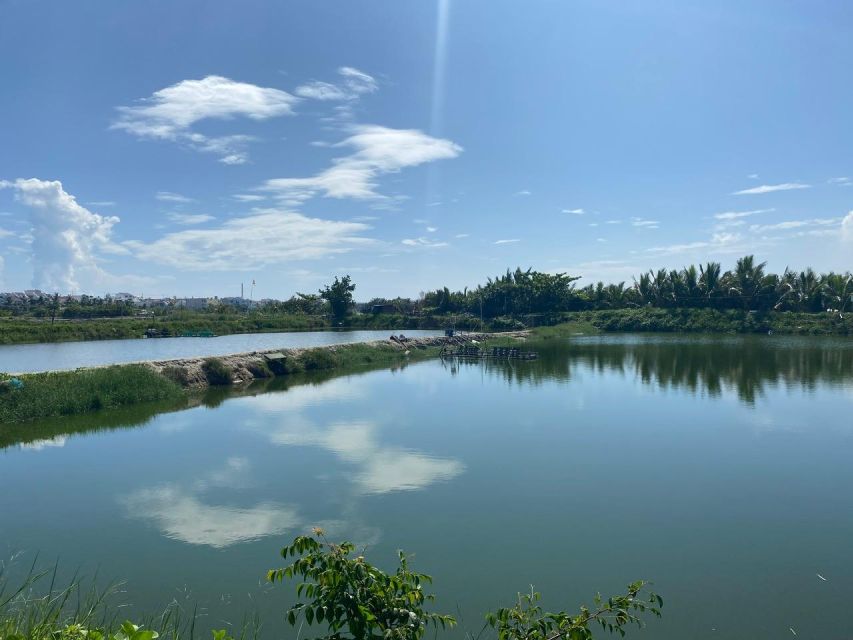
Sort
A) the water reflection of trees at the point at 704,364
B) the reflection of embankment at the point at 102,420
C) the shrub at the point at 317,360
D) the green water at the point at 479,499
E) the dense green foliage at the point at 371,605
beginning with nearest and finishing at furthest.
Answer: the dense green foliage at the point at 371,605, the green water at the point at 479,499, the reflection of embankment at the point at 102,420, the water reflection of trees at the point at 704,364, the shrub at the point at 317,360

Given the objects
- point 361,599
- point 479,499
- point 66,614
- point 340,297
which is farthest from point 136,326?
point 361,599

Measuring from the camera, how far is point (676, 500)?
35.8 feet

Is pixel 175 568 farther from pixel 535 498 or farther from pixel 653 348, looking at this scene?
pixel 653 348

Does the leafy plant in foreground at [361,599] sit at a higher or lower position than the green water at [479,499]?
higher

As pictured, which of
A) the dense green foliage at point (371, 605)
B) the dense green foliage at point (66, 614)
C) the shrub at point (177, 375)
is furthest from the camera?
the shrub at point (177, 375)

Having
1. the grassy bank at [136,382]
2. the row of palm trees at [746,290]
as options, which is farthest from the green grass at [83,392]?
the row of palm trees at [746,290]

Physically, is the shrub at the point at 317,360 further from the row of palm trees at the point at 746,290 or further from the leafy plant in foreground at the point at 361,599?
the row of palm trees at the point at 746,290

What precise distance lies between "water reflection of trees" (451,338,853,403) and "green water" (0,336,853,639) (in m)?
4.68

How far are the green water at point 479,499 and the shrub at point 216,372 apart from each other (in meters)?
5.23

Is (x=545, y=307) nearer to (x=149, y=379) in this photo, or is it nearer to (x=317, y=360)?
(x=317, y=360)

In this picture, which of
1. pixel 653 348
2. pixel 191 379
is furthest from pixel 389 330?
→ pixel 191 379

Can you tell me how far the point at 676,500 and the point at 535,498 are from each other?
8.36 feet

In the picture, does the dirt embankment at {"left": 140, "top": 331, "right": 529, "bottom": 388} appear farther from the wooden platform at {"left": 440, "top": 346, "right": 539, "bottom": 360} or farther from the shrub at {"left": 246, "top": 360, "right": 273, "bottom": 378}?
the wooden platform at {"left": 440, "top": 346, "right": 539, "bottom": 360}

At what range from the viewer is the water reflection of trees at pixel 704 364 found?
2630cm
